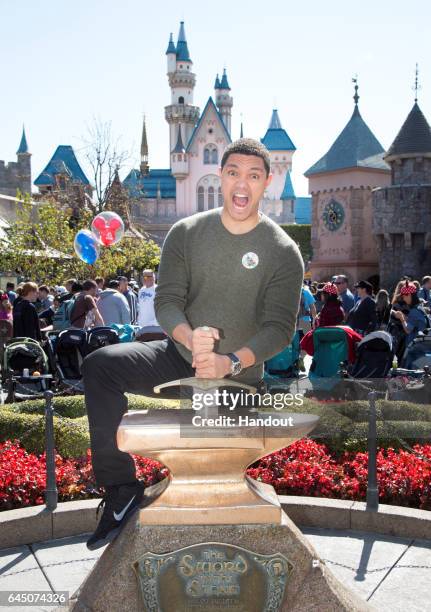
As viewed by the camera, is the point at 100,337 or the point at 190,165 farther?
the point at 190,165

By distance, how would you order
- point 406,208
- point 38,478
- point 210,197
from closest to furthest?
point 38,478 → point 406,208 → point 210,197

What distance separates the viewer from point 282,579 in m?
2.77

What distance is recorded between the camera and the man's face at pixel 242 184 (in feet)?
9.71

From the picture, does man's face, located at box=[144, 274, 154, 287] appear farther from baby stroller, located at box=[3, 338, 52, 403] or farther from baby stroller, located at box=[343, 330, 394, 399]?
baby stroller, located at box=[343, 330, 394, 399]

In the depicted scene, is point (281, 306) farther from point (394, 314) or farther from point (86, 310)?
point (86, 310)

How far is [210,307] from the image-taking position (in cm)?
295

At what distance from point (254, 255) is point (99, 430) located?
94 cm

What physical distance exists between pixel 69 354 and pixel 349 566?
5757 mm

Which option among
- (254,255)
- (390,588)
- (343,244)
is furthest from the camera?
(343,244)

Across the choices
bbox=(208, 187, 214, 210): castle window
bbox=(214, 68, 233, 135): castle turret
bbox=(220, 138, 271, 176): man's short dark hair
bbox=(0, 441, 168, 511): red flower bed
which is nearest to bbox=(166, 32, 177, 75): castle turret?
bbox=(214, 68, 233, 135): castle turret

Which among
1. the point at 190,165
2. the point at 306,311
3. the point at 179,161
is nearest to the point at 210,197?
the point at 190,165

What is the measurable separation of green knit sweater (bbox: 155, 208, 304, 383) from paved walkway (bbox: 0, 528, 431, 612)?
1361 millimetres

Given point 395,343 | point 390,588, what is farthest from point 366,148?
point 390,588

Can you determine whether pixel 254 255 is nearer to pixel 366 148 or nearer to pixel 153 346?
pixel 153 346
